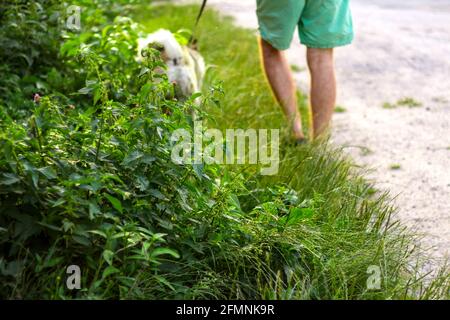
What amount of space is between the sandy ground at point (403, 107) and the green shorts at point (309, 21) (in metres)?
0.57

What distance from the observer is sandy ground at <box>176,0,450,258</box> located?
158 inches

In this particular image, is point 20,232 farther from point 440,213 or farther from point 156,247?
point 440,213

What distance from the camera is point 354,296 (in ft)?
9.12

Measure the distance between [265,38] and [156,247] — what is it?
79.3 inches

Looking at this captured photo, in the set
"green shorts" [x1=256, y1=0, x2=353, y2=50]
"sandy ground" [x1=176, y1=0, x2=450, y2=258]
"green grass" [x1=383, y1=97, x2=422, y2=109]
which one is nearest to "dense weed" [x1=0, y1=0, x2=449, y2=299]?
"sandy ground" [x1=176, y1=0, x2=450, y2=258]

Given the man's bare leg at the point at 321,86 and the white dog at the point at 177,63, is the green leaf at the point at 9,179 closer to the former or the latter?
the white dog at the point at 177,63

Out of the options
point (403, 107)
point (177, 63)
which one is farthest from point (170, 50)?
point (403, 107)

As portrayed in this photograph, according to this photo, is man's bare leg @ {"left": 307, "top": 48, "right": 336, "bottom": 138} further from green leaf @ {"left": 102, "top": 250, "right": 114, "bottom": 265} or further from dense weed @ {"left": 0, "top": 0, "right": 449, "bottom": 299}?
green leaf @ {"left": 102, "top": 250, "right": 114, "bottom": 265}

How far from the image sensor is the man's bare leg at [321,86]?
4.49 m

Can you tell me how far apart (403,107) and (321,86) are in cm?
120

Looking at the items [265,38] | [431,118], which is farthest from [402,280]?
[431,118]

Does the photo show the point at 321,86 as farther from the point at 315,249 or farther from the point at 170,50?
the point at 315,249

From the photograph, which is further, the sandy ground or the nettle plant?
the sandy ground

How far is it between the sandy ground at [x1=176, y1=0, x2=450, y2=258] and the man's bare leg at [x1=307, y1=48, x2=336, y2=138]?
0.76 feet
